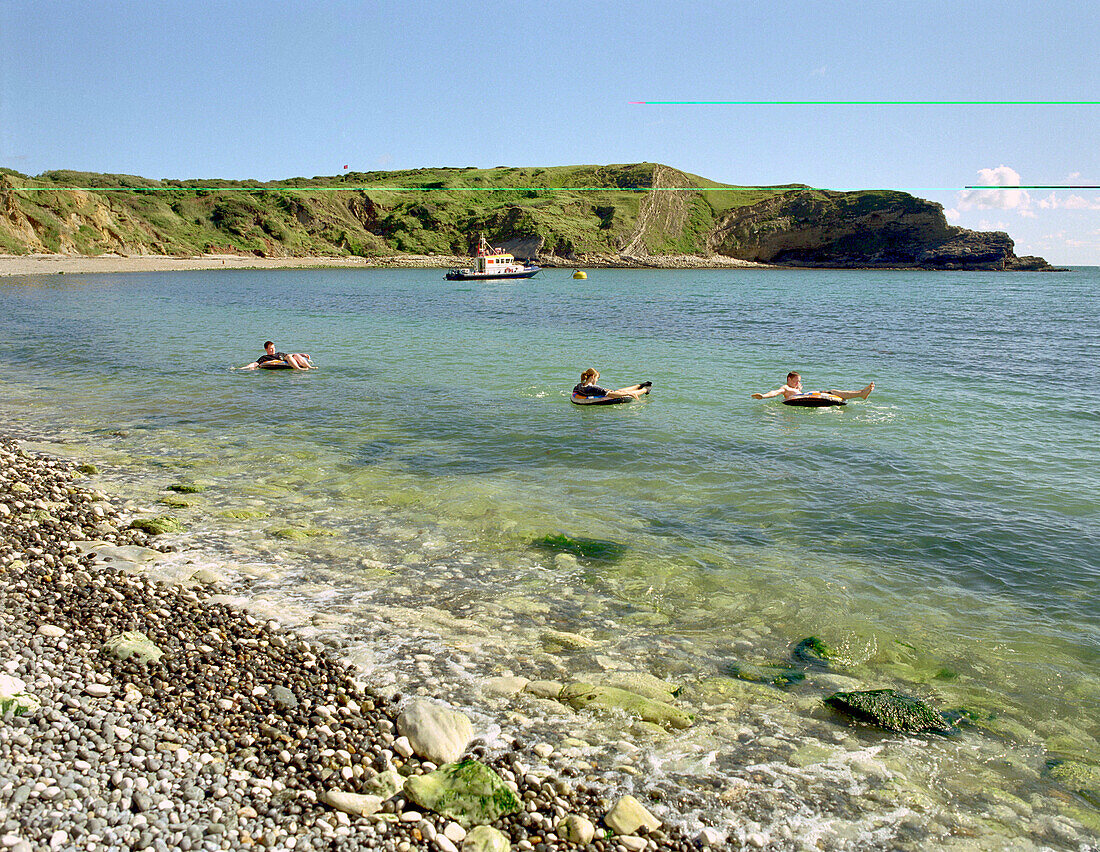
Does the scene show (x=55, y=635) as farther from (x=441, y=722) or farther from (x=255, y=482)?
(x=255, y=482)

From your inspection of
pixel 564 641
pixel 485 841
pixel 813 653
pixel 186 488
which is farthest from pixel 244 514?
pixel 813 653

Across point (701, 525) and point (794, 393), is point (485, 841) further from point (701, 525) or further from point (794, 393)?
point (794, 393)

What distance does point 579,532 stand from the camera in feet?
33.4

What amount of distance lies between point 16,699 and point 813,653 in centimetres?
656

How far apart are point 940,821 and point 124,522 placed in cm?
941

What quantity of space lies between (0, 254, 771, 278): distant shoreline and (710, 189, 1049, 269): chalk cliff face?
6442mm

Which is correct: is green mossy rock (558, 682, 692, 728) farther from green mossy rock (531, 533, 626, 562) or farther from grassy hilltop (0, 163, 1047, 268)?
grassy hilltop (0, 163, 1047, 268)

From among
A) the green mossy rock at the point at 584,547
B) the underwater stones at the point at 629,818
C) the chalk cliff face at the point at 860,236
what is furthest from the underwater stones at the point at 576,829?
the chalk cliff face at the point at 860,236

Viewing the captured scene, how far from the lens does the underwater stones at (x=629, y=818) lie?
450 centimetres

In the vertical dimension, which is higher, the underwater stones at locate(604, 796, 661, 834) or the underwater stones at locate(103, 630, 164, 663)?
the underwater stones at locate(103, 630, 164, 663)

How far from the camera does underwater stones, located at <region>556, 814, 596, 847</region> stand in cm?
437

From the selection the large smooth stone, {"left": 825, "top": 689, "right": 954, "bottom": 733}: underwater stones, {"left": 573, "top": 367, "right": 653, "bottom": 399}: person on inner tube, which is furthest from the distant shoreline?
{"left": 825, "top": 689, "right": 954, "bottom": 733}: underwater stones

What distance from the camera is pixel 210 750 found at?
4621 millimetres

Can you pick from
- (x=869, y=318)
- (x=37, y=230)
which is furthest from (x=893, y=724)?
(x=37, y=230)
